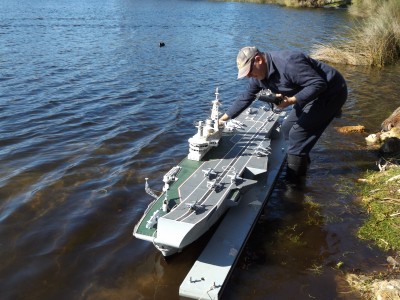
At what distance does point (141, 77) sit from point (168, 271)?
1372cm

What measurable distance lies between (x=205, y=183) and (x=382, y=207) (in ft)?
12.0

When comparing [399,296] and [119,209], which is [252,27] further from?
[399,296]

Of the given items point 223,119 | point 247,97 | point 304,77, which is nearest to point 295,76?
point 304,77

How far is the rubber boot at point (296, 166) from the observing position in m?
8.22

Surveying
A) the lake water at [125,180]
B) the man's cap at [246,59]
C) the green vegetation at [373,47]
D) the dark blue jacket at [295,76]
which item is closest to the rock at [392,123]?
the lake water at [125,180]

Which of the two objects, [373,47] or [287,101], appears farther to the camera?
[373,47]

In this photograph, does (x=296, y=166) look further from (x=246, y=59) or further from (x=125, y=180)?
(x=125, y=180)

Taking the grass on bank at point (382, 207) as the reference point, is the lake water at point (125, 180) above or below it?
below

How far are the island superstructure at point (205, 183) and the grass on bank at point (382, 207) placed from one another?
7.38 feet

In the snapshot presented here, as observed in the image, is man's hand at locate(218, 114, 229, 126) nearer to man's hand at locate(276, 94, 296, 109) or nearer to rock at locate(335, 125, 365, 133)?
man's hand at locate(276, 94, 296, 109)

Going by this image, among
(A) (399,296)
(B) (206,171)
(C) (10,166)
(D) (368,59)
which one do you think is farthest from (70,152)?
(D) (368,59)

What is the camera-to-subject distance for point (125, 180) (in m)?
9.07

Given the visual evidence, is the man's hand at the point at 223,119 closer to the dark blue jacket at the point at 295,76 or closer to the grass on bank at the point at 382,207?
the dark blue jacket at the point at 295,76

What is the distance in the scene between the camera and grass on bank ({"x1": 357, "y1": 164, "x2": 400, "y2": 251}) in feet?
22.5
